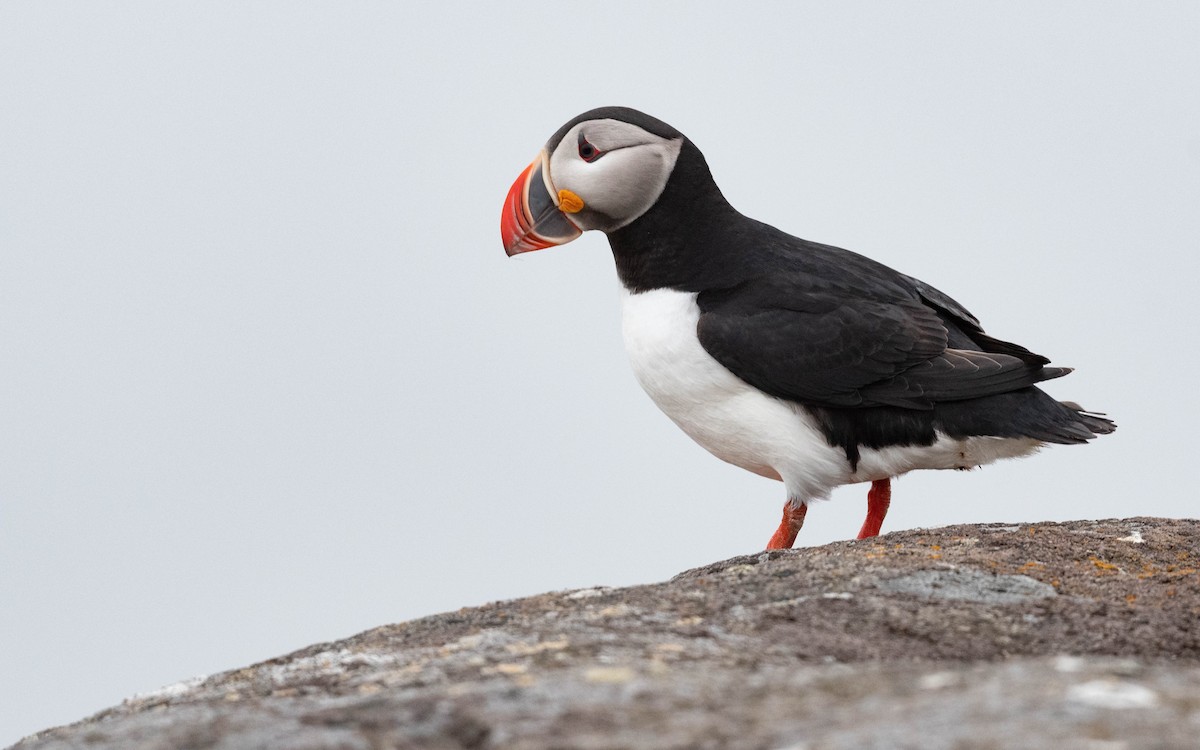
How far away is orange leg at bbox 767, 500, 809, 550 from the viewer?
695 cm

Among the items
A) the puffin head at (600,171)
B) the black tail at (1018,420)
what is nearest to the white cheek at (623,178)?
the puffin head at (600,171)

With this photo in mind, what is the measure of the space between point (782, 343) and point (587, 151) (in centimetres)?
158

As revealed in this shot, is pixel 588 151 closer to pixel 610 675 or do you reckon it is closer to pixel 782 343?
pixel 782 343

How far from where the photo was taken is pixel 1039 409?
6.68 meters

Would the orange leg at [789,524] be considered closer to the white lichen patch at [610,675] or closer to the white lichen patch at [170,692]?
the white lichen patch at [170,692]

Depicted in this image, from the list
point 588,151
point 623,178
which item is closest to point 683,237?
point 623,178

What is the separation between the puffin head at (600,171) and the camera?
24.2 ft

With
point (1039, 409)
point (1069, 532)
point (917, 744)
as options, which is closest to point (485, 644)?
point (917, 744)

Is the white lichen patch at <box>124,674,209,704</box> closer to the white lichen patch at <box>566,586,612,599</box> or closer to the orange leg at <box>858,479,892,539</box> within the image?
the white lichen patch at <box>566,586,612,599</box>

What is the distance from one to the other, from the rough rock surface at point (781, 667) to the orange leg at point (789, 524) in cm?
150

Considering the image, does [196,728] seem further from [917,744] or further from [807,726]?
[917,744]

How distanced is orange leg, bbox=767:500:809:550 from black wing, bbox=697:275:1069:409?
56 cm

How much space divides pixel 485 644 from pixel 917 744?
160 centimetres

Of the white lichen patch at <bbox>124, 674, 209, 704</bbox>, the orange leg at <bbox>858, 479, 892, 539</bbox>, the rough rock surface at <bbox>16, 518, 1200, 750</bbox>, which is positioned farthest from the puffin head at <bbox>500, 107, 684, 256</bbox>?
the white lichen patch at <bbox>124, 674, 209, 704</bbox>
